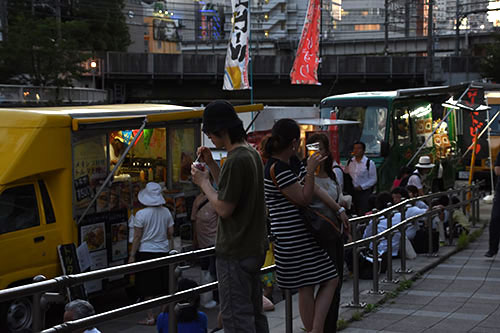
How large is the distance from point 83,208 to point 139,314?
4.80 metres

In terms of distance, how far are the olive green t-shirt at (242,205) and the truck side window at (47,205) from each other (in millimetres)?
4969

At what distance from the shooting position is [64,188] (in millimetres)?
9078

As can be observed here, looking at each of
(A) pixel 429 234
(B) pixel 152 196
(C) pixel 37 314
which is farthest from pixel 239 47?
(C) pixel 37 314

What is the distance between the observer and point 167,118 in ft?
32.8

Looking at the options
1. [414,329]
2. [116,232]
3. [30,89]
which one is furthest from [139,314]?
[30,89]

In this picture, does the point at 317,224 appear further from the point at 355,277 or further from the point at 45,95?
the point at 45,95

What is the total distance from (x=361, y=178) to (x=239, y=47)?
6760 millimetres

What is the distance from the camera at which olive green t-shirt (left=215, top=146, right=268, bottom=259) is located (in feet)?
14.0

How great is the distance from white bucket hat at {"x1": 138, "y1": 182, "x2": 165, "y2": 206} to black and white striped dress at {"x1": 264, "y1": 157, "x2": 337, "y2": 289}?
4.15m

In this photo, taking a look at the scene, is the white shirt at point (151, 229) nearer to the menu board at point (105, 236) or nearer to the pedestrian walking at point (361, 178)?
the menu board at point (105, 236)

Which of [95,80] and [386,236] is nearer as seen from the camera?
[386,236]

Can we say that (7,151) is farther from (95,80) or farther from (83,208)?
(95,80)

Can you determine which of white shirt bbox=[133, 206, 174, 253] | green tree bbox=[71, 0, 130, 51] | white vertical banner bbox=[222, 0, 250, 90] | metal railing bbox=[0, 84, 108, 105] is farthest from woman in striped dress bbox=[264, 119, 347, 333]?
green tree bbox=[71, 0, 130, 51]

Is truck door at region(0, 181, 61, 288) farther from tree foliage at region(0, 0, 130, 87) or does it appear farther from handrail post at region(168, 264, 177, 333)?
tree foliage at region(0, 0, 130, 87)
